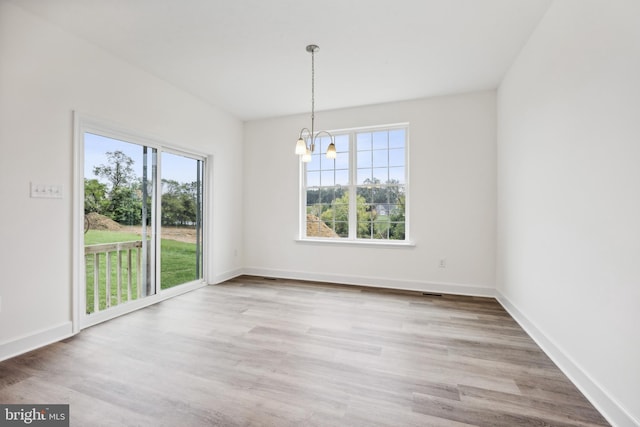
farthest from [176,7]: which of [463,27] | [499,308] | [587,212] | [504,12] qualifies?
[499,308]

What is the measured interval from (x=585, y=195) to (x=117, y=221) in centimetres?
420

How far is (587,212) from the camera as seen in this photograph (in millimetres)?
1828

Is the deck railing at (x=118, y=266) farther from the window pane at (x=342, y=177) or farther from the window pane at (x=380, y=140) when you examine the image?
the window pane at (x=380, y=140)

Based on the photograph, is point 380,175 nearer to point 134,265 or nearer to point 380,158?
point 380,158

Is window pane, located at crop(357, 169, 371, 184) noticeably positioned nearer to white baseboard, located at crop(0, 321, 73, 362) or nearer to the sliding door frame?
the sliding door frame

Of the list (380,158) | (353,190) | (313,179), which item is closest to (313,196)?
(313,179)

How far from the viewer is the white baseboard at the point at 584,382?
1.54 m

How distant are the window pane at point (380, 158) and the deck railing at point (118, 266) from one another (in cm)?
341

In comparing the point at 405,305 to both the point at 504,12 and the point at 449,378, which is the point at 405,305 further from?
the point at 504,12

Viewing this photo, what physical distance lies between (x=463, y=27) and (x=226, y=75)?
254 cm

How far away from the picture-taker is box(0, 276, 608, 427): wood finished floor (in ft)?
5.37

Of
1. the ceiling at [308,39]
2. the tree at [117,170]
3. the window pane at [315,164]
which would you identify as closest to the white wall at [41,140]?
the ceiling at [308,39]

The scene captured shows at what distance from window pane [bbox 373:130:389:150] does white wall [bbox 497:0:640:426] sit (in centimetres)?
181

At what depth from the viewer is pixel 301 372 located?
206 centimetres
